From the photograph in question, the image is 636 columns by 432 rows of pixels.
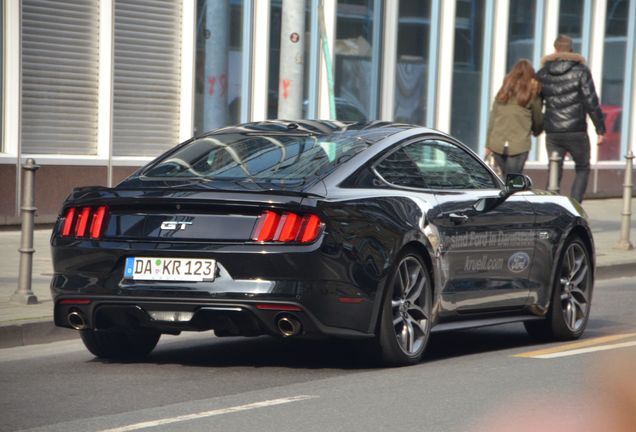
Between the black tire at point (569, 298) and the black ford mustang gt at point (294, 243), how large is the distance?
53 centimetres

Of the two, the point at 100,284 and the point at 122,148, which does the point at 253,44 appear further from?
the point at 100,284

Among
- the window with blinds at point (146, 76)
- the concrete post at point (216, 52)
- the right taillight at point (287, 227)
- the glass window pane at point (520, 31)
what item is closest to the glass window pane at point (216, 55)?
the concrete post at point (216, 52)

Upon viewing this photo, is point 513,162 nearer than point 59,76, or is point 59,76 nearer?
point 513,162

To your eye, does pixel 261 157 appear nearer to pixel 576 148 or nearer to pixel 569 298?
pixel 569 298

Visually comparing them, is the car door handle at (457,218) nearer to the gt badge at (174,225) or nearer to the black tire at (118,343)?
the gt badge at (174,225)

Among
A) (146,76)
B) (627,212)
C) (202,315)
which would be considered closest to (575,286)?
(202,315)

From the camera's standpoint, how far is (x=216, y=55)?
18250mm

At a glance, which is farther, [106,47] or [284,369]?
[106,47]

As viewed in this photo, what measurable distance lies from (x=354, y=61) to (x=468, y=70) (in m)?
3.01

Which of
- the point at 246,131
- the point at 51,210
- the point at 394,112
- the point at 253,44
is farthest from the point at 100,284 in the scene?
the point at 394,112

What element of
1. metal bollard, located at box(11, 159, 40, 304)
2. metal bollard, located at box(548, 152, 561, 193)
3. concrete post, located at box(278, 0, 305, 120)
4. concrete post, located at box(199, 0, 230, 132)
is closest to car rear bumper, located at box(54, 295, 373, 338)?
metal bollard, located at box(11, 159, 40, 304)

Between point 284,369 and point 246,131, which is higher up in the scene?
point 246,131

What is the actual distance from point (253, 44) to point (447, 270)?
11.3 m

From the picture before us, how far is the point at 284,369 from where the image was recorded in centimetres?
748
